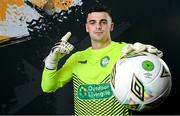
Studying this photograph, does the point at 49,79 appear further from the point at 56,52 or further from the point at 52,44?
the point at 52,44

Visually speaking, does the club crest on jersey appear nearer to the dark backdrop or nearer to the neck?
the neck

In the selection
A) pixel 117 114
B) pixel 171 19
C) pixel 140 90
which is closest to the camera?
pixel 140 90

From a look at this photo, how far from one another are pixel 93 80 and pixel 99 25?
27 cm

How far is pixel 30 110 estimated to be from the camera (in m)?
2.56

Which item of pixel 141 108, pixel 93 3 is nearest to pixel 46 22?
pixel 93 3

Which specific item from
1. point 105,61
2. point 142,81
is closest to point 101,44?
point 105,61

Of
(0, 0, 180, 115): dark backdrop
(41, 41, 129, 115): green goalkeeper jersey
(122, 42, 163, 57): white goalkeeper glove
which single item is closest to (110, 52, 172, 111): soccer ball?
(122, 42, 163, 57): white goalkeeper glove

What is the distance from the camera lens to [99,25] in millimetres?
1935

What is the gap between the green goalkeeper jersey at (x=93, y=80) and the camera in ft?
6.22

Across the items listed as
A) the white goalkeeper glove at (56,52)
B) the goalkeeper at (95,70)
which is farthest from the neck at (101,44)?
the white goalkeeper glove at (56,52)

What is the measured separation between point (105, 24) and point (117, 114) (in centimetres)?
44

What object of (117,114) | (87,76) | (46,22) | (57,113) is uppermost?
(46,22)

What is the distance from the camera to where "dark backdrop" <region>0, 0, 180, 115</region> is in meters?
2.42

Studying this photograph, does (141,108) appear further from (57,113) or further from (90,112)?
(57,113)
